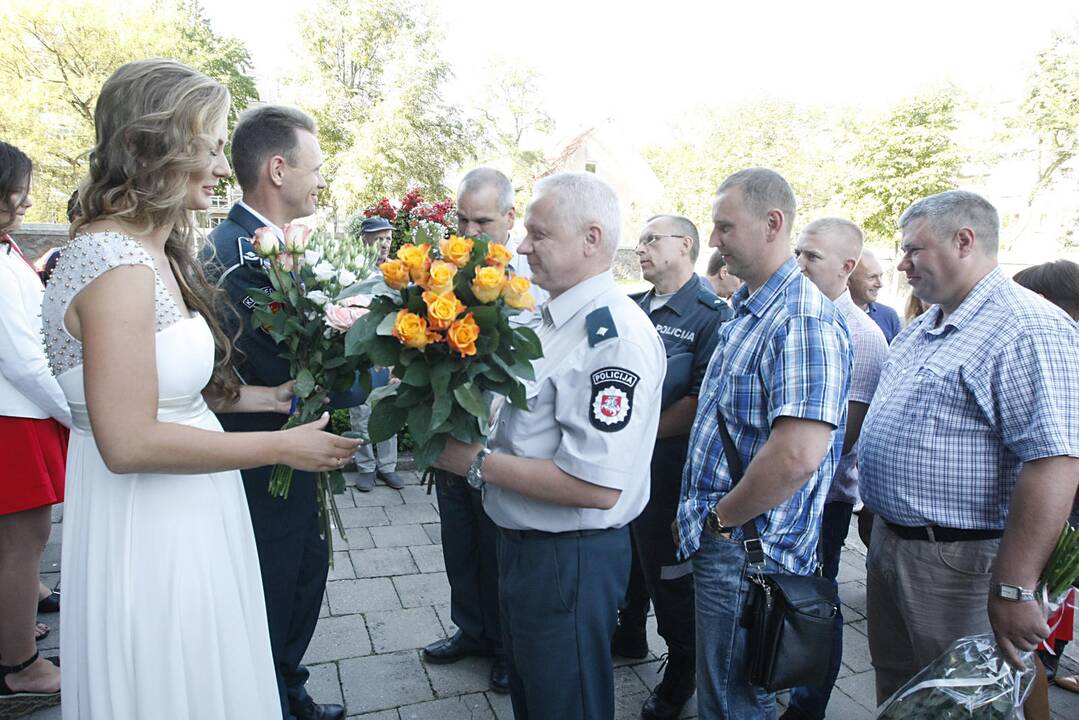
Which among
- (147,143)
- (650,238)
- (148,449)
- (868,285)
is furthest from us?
(868,285)

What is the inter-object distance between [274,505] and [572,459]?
135 cm

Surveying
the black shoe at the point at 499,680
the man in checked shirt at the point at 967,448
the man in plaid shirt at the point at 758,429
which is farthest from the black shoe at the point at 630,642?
the man in checked shirt at the point at 967,448

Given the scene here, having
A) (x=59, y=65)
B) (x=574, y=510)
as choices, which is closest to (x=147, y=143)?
(x=574, y=510)

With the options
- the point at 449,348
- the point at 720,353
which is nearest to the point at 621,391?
the point at 449,348

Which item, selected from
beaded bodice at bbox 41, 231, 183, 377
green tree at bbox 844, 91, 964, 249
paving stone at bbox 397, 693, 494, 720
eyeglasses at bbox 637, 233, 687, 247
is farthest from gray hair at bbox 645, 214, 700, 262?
green tree at bbox 844, 91, 964, 249

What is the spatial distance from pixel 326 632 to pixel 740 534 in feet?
8.19

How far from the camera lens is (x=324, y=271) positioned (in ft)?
A: 6.66

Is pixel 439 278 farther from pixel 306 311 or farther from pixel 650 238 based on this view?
pixel 650 238

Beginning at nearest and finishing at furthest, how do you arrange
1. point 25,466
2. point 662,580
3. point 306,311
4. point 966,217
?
point 306,311
point 966,217
point 25,466
point 662,580

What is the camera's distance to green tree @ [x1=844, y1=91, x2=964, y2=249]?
27375 mm

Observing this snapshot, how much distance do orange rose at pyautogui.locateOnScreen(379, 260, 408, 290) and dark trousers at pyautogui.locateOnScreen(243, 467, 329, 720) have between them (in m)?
1.22

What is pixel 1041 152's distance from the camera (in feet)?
83.0

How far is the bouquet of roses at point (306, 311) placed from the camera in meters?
2.05

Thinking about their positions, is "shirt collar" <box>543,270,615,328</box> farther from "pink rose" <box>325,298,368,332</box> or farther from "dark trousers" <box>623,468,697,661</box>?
"dark trousers" <box>623,468,697,661</box>
